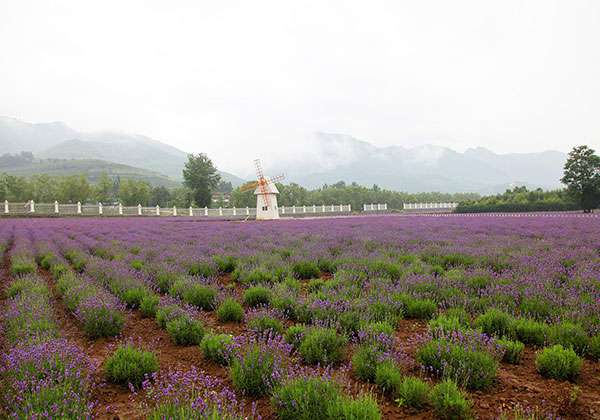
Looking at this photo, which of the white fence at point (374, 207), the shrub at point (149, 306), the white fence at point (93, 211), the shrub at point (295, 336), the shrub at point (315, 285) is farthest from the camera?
the white fence at point (374, 207)

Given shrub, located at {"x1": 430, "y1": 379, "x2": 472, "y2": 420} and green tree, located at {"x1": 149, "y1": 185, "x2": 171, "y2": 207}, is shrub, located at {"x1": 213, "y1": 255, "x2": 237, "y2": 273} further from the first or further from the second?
green tree, located at {"x1": 149, "y1": 185, "x2": 171, "y2": 207}

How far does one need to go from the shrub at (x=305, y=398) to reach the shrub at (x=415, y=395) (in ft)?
2.43

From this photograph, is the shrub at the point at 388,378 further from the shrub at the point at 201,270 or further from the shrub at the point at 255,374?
the shrub at the point at 201,270

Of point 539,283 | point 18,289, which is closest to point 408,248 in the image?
point 539,283

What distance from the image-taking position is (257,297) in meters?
7.25

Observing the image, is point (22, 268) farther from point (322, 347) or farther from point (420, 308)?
point (420, 308)

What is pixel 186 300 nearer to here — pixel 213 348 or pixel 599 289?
pixel 213 348

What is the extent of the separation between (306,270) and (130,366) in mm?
6001

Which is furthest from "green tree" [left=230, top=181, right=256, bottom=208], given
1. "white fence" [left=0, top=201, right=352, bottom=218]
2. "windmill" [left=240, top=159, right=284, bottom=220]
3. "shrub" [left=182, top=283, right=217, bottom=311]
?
"shrub" [left=182, top=283, right=217, bottom=311]

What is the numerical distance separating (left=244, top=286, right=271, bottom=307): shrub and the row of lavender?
3068mm

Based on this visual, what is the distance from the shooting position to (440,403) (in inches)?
137

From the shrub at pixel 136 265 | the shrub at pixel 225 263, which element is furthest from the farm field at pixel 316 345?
A: the shrub at pixel 225 263

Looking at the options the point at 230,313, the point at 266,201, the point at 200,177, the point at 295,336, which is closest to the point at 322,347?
the point at 295,336

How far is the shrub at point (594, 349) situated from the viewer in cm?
462
